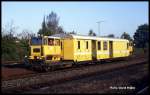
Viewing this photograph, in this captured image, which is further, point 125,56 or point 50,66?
point 125,56

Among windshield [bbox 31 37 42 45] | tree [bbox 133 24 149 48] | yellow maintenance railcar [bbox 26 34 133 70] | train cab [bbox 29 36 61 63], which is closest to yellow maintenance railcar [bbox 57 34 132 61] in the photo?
yellow maintenance railcar [bbox 26 34 133 70]

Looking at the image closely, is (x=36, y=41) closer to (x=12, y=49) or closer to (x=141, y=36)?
(x=12, y=49)

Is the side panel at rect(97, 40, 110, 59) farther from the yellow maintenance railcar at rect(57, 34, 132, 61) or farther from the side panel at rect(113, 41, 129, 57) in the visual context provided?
the side panel at rect(113, 41, 129, 57)

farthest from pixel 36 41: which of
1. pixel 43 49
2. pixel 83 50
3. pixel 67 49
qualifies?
pixel 83 50

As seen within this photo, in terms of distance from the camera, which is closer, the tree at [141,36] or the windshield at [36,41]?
the windshield at [36,41]

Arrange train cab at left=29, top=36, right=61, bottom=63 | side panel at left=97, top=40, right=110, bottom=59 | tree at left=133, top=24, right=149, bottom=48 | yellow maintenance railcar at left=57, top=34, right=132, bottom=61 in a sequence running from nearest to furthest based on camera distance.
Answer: train cab at left=29, top=36, right=61, bottom=63 → yellow maintenance railcar at left=57, top=34, right=132, bottom=61 → side panel at left=97, top=40, right=110, bottom=59 → tree at left=133, top=24, right=149, bottom=48

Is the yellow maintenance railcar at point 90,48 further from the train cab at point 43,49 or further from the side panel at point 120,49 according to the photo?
the train cab at point 43,49

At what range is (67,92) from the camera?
14898 mm

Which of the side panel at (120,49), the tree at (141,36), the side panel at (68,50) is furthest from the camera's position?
the tree at (141,36)

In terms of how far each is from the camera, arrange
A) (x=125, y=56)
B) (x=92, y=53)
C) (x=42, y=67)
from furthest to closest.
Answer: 1. (x=125, y=56)
2. (x=92, y=53)
3. (x=42, y=67)

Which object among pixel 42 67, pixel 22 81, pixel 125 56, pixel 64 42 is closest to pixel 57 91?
pixel 22 81

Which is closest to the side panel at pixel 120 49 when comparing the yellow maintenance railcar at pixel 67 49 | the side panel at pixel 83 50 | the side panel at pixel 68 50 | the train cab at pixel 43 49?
the yellow maintenance railcar at pixel 67 49

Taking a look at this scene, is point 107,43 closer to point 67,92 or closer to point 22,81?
point 22,81

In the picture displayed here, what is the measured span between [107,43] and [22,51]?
12423 mm
